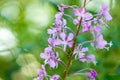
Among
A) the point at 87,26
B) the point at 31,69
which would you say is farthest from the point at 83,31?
the point at 31,69

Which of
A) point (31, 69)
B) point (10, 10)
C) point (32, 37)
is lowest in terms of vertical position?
point (31, 69)

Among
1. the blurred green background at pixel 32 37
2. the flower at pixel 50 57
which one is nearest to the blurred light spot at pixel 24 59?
the blurred green background at pixel 32 37

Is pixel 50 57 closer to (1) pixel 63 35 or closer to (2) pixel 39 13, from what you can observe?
(1) pixel 63 35

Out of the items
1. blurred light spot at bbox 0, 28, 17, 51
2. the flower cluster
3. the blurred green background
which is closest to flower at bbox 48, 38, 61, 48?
the flower cluster

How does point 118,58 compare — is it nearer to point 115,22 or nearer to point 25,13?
point 115,22

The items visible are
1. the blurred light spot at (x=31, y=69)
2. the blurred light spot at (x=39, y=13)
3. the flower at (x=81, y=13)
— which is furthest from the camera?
the blurred light spot at (x=39, y=13)

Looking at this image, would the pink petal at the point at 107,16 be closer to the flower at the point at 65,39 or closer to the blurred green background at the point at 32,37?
the flower at the point at 65,39
